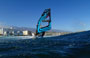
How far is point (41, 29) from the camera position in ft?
186

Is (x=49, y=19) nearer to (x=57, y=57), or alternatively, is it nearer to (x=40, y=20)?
(x=40, y=20)

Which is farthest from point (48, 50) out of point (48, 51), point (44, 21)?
point (44, 21)

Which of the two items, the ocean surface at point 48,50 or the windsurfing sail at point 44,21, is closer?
the ocean surface at point 48,50

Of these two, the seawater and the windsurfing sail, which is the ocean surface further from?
the windsurfing sail

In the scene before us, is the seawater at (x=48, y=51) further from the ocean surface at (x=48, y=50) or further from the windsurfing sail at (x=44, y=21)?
the windsurfing sail at (x=44, y=21)

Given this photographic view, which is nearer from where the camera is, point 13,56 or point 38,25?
point 13,56

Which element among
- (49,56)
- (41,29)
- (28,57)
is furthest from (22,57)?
(41,29)

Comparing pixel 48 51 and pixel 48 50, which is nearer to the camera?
pixel 48 51

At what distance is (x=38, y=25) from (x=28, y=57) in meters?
48.0

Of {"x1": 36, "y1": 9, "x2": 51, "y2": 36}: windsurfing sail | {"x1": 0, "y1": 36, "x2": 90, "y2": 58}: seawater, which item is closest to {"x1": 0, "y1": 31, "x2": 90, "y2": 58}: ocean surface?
{"x1": 0, "y1": 36, "x2": 90, "y2": 58}: seawater

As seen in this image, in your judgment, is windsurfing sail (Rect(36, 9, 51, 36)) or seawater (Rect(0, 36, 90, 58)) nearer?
seawater (Rect(0, 36, 90, 58))

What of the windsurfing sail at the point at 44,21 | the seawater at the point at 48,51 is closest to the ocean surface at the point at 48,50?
the seawater at the point at 48,51

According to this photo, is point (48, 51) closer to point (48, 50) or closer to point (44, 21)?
point (48, 50)

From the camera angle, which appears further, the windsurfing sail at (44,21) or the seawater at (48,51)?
the windsurfing sail at (44,21)
